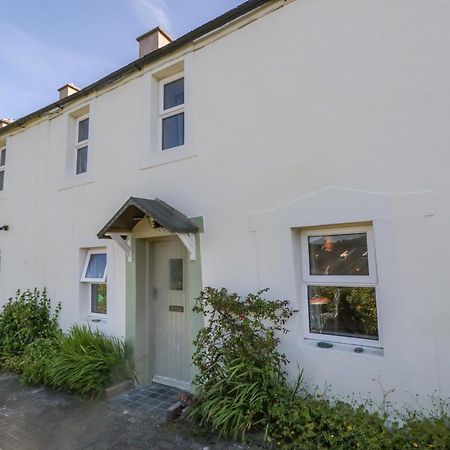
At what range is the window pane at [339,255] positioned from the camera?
3.76m

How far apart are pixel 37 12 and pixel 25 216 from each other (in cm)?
440

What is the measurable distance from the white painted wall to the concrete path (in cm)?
129

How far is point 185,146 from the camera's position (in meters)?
5.16

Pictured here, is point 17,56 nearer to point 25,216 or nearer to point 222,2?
point 25,216

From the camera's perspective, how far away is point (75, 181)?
6.77 metres

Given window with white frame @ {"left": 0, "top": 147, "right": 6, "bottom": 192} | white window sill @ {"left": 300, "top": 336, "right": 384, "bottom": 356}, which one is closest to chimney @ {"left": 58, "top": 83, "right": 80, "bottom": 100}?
window with white frame @ {"left": 0, "top": 147, "right": 6, "bottom": 192}

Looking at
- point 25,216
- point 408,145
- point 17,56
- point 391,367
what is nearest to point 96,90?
point 17,56

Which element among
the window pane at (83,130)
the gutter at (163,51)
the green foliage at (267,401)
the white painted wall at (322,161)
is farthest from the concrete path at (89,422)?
the gutter at (163,51)

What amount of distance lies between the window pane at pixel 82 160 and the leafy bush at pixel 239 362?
4621mm

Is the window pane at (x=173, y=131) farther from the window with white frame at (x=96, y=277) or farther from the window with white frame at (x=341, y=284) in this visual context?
the window with white frame at (x=341, y=284)

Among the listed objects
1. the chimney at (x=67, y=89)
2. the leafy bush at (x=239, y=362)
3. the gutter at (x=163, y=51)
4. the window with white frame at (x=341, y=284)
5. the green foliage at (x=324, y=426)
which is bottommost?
the green foliage at (x=324, y=426)

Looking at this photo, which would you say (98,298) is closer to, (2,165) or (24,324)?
(24,324)

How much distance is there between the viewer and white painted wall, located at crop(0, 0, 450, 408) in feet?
10.8

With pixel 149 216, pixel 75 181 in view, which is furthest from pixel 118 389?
pixel 75 181
